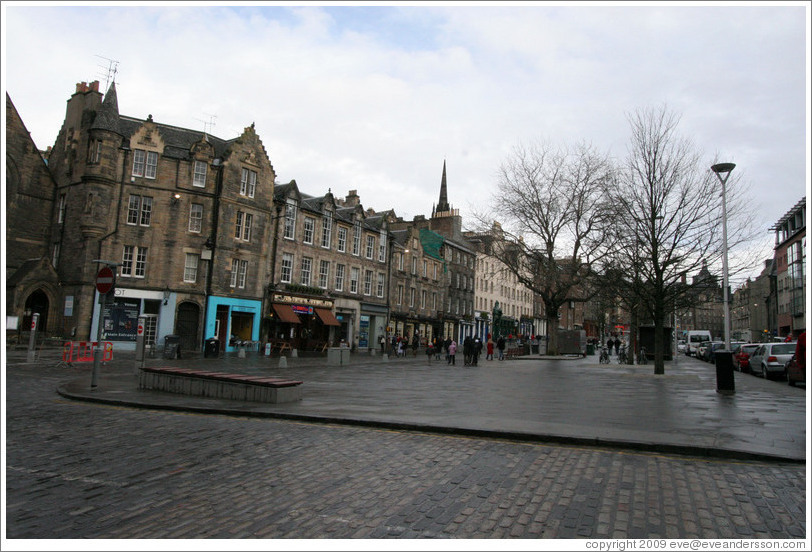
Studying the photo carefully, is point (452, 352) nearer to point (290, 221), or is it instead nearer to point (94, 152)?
point (290, 221)

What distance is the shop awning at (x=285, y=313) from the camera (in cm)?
4066

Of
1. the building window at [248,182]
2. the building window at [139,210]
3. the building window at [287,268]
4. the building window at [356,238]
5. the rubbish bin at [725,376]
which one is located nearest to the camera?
the rubbish bin at [725,376]

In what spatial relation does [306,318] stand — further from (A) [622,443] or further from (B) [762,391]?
(A) [622,443]

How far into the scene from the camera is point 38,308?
35188 mm

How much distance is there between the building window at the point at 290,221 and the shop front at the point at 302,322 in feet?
15.3

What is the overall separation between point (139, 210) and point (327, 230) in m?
14.8

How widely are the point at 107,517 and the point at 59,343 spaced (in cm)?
3281

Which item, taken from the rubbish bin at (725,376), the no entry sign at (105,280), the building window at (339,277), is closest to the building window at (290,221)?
the building window at (339,277)

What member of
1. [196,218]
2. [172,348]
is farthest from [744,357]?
[196,218]

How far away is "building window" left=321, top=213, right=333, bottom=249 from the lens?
45.4m

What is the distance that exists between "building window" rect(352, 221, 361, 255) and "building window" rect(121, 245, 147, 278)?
18105 mm

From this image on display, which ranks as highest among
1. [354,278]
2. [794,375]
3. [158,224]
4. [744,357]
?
[158,224]

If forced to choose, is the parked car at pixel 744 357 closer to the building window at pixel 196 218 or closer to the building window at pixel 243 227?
the building window at pixel 243 227

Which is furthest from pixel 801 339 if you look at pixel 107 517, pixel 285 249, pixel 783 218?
pixel 783 218
